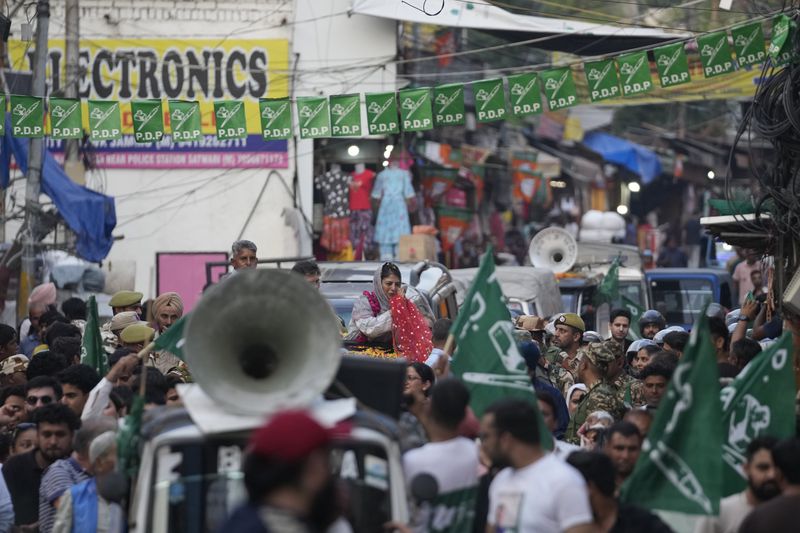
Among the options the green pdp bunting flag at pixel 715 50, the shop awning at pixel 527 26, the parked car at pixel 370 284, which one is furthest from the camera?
the shop awning at pixel 527 26

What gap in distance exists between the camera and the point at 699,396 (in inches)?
259

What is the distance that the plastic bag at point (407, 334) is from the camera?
11859mm

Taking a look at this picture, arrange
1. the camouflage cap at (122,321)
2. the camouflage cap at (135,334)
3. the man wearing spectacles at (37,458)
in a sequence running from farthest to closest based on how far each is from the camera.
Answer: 1. the camouflage cap at (122,321)
2. the camouflage cap at (135,334)
3. the man wearing spectacles at (37,458)

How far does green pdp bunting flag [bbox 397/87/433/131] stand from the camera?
17656 millimetres

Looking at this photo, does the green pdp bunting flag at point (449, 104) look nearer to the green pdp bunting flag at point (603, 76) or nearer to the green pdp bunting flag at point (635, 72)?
the green pdp bunting flag at point (603, 76)

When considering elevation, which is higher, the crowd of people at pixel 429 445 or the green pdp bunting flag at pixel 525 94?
the green pdp bunting flag at pixel 525 94

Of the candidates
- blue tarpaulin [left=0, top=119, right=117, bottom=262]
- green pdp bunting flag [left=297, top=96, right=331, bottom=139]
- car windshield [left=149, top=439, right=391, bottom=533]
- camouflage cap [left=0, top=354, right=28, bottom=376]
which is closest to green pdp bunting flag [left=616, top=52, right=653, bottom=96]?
green pdp bunting flag [left=297, top=96, right=331, bottom=139]

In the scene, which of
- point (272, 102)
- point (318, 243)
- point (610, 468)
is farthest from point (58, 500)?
point (318, 243)

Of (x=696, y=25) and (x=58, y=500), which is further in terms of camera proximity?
(x=696, y=25)

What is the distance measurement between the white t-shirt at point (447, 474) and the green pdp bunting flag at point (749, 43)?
10298 millimetres

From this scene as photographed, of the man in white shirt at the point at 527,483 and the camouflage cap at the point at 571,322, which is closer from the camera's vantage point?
the man in white shirt at the point at 527,483

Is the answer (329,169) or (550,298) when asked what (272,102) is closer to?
(550,298)

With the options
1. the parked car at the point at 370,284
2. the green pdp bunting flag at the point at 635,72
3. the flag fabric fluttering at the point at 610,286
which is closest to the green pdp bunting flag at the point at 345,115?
the parked car at the point at 370,284

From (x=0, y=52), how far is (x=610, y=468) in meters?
16.2
